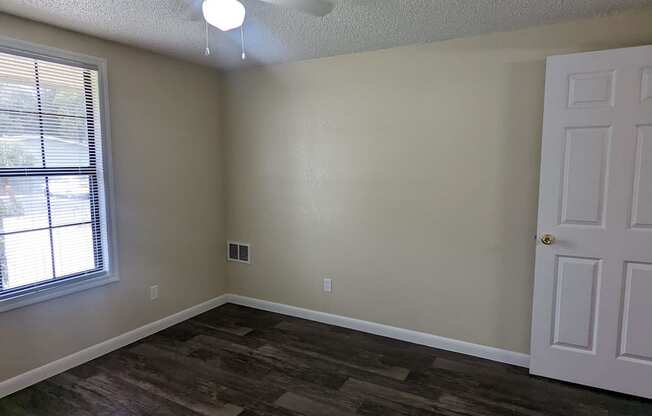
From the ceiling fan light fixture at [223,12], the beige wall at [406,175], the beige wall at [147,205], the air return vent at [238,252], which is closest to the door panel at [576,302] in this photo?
the beige wall at [406,175]

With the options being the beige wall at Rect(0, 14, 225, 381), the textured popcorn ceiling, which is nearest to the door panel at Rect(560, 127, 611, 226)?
the textured popcorn ceiling

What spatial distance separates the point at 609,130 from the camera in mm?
2332

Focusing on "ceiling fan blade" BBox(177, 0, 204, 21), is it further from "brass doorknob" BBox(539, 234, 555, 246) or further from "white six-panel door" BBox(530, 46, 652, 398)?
"brass doorknob" BBox(539, 234, 555, 246)

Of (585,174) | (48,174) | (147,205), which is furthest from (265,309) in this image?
(585,174)

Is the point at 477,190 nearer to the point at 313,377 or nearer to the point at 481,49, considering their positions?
the point at 481,49

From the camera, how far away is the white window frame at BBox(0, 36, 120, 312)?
243cm

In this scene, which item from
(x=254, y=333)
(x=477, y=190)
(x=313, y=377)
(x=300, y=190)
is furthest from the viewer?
(x=300, y=190)

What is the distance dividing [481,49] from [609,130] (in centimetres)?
97

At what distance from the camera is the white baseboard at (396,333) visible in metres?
2.85

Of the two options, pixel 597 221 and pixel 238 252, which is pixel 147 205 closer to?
pixel 238 252

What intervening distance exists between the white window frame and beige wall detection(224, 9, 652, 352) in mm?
1204

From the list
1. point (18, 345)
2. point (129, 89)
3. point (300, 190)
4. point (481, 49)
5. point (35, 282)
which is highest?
point (481, 49)

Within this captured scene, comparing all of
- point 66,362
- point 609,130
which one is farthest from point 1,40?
point 609,130

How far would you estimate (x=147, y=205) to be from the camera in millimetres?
3242
